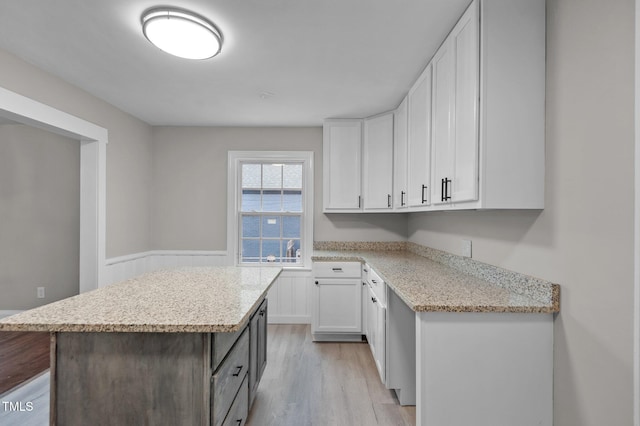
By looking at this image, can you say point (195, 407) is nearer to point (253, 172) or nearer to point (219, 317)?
point (219, 317)

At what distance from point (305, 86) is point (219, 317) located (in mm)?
2083

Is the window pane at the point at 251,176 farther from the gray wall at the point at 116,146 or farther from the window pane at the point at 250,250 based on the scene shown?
the gray wall at the point at 116,146

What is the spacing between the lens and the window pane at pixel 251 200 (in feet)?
13.4

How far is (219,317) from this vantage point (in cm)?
131

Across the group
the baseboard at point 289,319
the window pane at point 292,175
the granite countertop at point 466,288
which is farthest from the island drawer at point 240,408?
the window pane at point 292,175

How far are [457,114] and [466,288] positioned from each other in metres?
0.98

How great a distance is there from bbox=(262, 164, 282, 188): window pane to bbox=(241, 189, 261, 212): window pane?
15 centimetres

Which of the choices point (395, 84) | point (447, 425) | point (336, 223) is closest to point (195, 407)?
point (447, 425)

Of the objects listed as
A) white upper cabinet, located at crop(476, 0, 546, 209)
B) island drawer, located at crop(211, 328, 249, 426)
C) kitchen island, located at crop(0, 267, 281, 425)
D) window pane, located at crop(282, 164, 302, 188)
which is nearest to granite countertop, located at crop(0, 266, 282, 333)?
kitchen island, located at crop(0, 267, 281, 425)

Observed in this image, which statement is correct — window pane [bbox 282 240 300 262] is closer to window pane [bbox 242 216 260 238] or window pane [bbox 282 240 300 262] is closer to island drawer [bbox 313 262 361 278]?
window pane [bbox 242 216 260 238]

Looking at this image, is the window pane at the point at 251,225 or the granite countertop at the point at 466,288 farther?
the window pane at the point at 251,225

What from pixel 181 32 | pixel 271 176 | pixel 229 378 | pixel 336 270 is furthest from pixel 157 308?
pixel 271 176

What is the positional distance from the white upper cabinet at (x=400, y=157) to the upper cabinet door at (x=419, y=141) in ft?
0.51

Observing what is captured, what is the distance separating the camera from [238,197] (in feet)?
13.3
